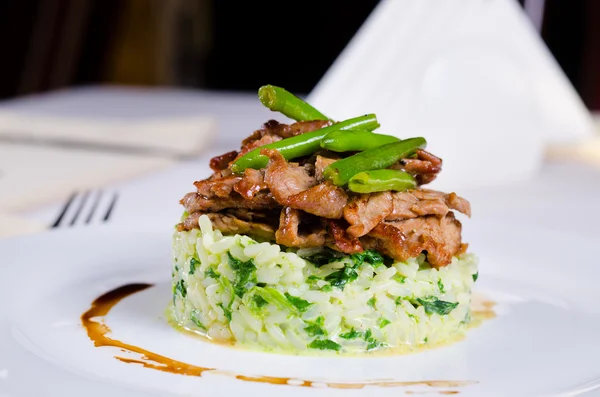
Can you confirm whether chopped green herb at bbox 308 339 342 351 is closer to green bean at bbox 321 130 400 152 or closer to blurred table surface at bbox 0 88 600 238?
green bean at bbox 321 130 400 152

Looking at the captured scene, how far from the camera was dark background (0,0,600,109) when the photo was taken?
9125mm

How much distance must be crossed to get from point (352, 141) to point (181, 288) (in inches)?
26.5

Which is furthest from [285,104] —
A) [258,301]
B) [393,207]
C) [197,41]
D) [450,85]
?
[197,41]

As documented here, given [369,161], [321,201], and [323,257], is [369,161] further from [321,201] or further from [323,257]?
[323,257]

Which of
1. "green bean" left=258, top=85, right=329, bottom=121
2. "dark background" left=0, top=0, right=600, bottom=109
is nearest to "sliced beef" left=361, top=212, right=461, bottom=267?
"green bean" left=258, top=85, right=329, bottom=121

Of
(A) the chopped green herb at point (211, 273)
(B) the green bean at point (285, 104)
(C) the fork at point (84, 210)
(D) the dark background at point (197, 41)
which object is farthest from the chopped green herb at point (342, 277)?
(D) the dark background at point (197, 41)

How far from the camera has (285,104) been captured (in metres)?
2.46

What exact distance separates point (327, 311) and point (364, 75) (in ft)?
7.31

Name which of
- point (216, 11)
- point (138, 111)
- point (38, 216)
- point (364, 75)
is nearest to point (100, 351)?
point (38, 216)

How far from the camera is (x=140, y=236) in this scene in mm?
3154

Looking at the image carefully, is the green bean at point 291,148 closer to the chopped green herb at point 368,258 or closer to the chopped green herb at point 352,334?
the chopped green herb at point 368,258

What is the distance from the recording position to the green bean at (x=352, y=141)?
222 centimetres

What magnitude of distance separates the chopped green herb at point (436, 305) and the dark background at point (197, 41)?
7.53 metres

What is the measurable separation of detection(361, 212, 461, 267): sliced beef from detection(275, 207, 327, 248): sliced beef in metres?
0.13
